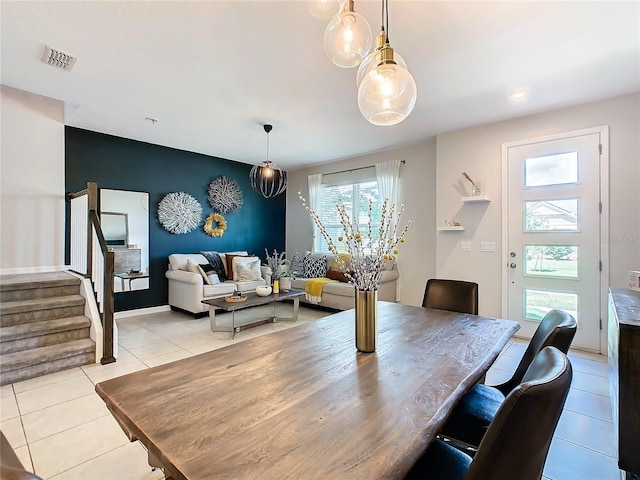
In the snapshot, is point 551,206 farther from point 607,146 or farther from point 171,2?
point 171,2

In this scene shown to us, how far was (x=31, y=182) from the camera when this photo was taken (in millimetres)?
3621

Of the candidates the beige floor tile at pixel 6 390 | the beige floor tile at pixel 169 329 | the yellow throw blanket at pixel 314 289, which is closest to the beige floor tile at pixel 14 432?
the beige floor tile at pixel 6 390

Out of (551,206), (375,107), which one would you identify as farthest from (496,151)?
(375,107)

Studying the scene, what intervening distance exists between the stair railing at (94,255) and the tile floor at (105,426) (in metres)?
0.42

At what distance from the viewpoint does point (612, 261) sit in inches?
125

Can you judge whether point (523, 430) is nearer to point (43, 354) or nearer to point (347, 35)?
point (347, 35)

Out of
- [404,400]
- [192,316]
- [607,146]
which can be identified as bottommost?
[192,316]

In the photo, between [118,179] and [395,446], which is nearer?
[395,446]

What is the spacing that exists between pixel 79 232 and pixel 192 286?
59.3 inches

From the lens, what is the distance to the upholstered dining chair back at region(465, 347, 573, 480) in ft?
2.10

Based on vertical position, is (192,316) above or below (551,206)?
below

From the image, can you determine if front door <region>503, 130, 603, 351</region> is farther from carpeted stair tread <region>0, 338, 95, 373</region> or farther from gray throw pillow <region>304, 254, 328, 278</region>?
carpeted stair tread <region>0, 338, 95, 373</region>

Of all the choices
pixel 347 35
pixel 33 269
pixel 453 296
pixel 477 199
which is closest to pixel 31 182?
pixel 33 269

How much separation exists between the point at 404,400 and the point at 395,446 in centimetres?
23
